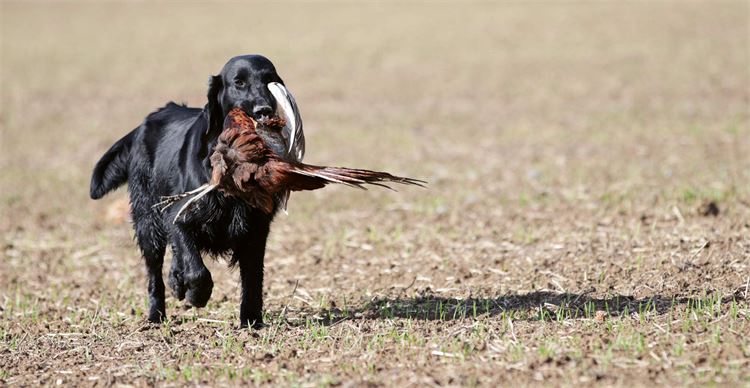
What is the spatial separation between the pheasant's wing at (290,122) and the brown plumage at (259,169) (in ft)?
0.17

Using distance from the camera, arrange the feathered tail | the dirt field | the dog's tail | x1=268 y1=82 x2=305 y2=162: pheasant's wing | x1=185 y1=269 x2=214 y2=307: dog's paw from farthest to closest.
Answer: the dog's tail → x1=185 y1=269 x2=214 y2=307: dog's paw → x1=268 y1=82 x2=305 y2=162: pheasant's wing → the feathered tail → the dirt field

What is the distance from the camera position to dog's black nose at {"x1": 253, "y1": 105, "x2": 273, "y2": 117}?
224 inches

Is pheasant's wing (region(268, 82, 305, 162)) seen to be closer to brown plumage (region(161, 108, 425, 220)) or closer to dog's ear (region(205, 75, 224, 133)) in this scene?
brown plumage (region(161, 108, 425, 220))

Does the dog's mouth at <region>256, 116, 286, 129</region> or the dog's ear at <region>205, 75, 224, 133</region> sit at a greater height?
→ the dog's ear at <region>205, 75, 224, 133</region>

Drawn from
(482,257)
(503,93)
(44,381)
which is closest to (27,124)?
(503,93)

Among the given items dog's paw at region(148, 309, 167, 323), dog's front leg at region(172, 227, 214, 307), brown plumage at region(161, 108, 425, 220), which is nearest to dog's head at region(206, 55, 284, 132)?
brown plumage at region(161, 108, 425, 220)

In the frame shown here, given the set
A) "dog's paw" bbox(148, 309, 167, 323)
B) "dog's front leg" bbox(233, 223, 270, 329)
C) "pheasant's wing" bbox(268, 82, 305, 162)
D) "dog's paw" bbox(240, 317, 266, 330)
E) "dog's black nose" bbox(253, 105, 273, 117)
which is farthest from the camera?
"dog's paw" bbox(148, 309, 167, 323)

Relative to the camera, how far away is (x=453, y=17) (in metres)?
31.3

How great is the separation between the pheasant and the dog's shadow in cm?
113

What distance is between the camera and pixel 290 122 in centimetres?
560

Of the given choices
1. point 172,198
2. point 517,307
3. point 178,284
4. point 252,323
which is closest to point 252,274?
point 252,323

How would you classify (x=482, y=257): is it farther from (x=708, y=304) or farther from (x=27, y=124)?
(x=27, y=124)

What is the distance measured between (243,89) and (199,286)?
4.13 feet

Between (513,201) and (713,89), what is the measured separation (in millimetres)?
9164
